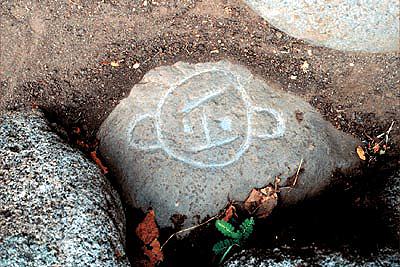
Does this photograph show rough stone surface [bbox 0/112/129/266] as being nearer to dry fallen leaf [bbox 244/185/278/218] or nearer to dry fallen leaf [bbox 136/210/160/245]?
dry fallen leaf [bbox 136/210/160/245]

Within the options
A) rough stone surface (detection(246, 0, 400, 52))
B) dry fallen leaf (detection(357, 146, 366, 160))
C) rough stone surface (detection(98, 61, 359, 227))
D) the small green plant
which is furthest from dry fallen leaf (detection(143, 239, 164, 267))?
rough stone surface (detection(246, 0, 400, 52))

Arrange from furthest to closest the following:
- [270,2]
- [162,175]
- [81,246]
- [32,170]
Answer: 1. [270,2]
2. [162,175]
3. [32,170]
4. [81,246]

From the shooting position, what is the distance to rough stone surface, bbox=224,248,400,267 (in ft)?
9.09

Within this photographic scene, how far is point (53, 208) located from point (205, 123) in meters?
0.98

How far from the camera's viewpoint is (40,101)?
3.58 m

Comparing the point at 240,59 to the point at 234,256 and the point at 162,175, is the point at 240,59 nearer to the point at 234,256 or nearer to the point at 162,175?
the point at 162,175

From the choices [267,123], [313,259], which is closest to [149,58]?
[267,123]

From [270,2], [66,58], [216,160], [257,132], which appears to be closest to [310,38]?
[270,2]

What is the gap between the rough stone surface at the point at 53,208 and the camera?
2.68 meters

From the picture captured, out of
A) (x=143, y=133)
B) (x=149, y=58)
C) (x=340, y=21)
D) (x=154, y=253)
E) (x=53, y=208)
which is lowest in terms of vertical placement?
(x=154, y=253)

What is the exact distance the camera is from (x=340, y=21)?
3.46 meters

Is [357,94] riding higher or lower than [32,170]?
higher

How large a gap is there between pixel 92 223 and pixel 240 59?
1.37m

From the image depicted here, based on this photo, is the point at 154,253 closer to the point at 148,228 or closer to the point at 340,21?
the point at 148,228
